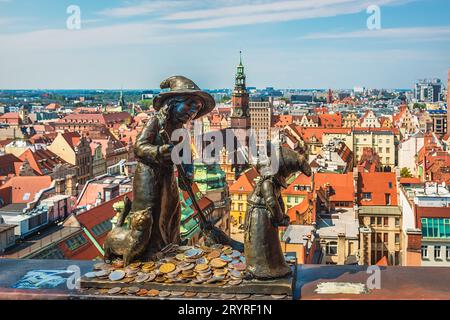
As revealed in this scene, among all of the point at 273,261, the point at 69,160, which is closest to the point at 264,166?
the point at 273,261

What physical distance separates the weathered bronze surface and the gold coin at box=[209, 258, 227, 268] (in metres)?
0.32

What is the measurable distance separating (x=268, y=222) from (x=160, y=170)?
1708 millimetres

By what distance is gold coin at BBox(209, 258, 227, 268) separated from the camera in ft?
22.3

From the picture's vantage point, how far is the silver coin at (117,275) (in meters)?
6.72

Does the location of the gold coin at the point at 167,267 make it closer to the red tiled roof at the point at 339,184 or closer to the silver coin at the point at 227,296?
the silver coin at the point at 227,296

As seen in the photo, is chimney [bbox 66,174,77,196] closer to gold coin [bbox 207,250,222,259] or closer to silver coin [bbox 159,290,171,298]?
gold coin [bbox 207,250,222,259]

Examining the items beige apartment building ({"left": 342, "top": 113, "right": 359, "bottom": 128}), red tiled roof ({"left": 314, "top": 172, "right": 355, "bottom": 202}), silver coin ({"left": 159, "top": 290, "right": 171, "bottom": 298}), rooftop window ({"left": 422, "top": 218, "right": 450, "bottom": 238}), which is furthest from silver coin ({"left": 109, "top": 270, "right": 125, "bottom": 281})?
beige apartment building ({"left": 342, "top": 113, "right": 359, "bottom": 128})

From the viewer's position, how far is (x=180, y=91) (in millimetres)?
7609
